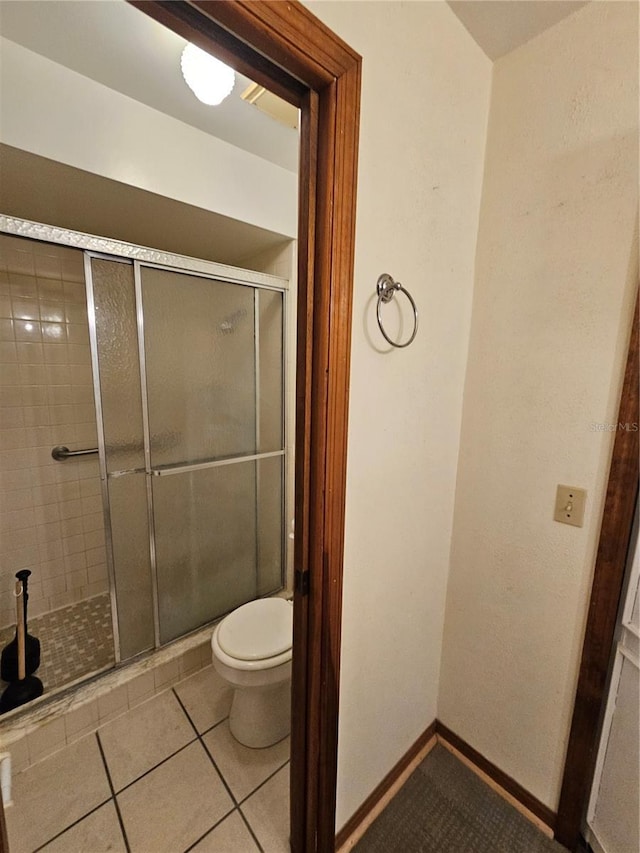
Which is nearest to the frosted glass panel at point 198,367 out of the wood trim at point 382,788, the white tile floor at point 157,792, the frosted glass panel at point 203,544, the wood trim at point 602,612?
the frosted glass panel at point 203,544

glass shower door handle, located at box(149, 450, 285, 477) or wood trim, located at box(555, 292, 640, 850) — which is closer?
wood trim, located at box(555, 292, 640, 850)

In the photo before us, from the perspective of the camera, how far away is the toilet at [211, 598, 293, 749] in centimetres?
134

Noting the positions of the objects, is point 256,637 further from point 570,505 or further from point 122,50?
point 122,50

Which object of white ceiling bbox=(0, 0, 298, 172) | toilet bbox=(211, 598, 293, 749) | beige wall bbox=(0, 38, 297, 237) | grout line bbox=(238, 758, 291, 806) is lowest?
grout line bbox=(238, 758, 291, 806)

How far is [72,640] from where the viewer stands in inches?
73.7

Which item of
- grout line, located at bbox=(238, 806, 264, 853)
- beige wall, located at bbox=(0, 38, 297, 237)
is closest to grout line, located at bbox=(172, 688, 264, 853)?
grout line, located at bbox=(238, 806, 264, 853)

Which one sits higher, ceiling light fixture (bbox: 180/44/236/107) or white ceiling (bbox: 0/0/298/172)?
white ceiling (bbox: 0/0/298/172)

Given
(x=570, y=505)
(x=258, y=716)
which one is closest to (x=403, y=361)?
(x=570, y=505)

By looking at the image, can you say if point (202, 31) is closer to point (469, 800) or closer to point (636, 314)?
point (636, 314)

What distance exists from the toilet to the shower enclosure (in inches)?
20.0

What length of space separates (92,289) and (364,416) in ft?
4.19

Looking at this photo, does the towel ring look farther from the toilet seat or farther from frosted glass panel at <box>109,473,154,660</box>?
frosted glass panel at <box>109,473,154,660</box>

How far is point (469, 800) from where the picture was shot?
1.22 m

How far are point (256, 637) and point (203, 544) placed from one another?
65 centimetres
